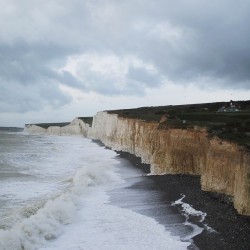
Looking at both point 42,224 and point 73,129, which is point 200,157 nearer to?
point 42,224

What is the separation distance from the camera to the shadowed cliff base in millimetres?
16344

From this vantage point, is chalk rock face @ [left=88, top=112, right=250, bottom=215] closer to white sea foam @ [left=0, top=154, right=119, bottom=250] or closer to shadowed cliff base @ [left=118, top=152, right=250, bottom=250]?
shadowed cliff base @ [left=118, top=152, right=250, bottom=250]

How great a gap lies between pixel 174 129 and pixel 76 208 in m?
12.6

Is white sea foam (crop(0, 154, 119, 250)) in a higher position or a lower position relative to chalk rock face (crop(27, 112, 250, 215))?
lower

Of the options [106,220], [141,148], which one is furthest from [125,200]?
[141,148]

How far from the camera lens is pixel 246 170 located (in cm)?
1828

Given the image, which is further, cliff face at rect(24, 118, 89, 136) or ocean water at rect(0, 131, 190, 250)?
cliff face at rect(24, 118, 89, 136)

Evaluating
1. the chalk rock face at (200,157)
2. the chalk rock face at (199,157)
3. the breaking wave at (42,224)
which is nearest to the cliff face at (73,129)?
the chalk rock face at (199,157)

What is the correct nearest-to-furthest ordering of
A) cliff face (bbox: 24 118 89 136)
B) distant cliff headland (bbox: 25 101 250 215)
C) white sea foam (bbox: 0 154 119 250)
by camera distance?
white sea foam (bbox: 0 154 119 250) → distant cliff headland (bbox: 25 101 250 215) → cliff face (bbox: 24 118 89 136)

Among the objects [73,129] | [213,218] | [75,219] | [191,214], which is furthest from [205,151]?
[73,129]

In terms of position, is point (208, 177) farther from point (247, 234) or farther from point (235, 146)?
point (247, 234)

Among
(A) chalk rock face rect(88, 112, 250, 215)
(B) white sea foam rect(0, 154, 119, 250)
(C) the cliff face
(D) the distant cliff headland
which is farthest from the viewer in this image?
(C) the cliff face

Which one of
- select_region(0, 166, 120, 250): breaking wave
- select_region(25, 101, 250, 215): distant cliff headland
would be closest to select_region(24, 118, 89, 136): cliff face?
select_region(25, 101, 250, 215): distant cliff headland

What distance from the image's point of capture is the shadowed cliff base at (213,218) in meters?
16.3
